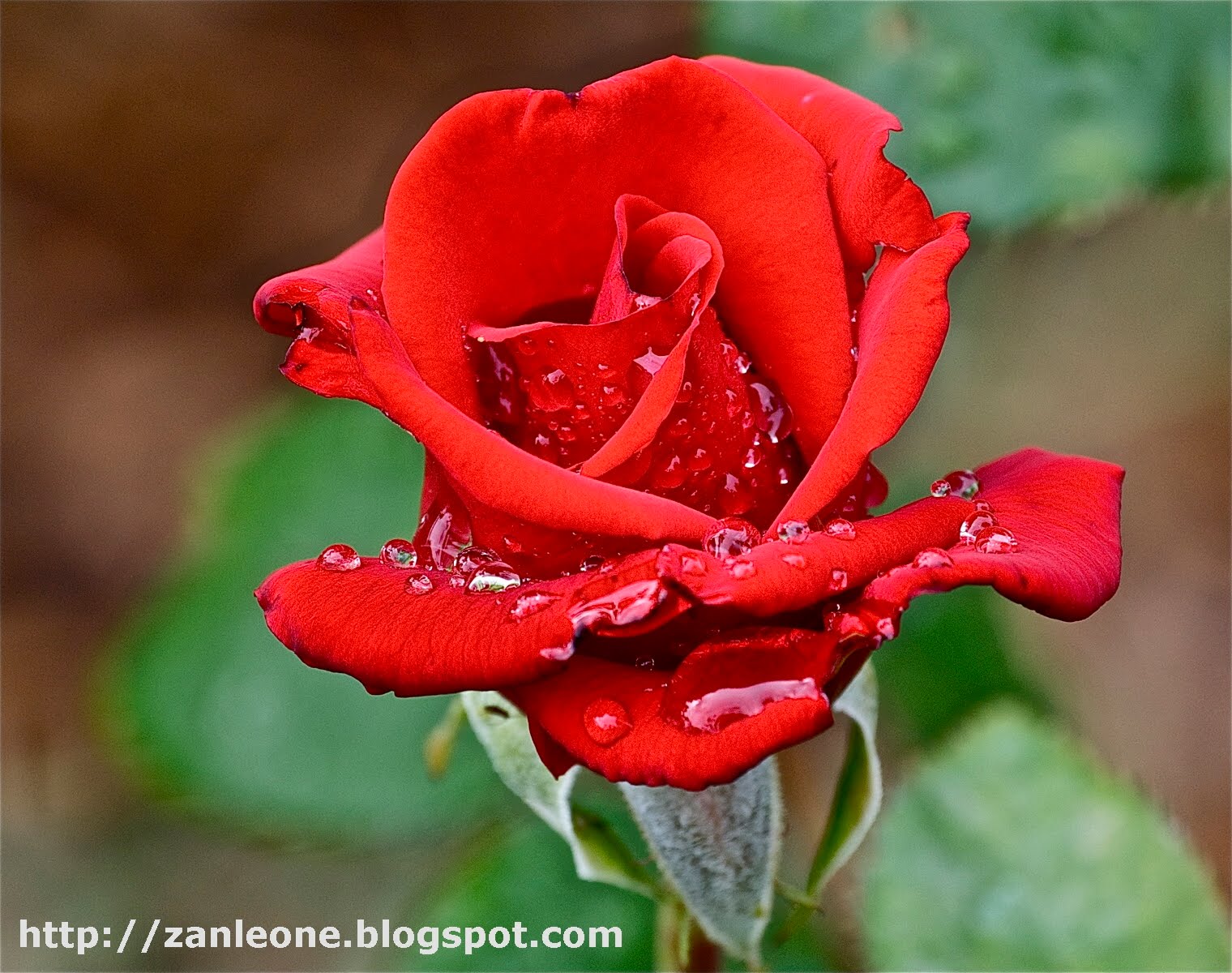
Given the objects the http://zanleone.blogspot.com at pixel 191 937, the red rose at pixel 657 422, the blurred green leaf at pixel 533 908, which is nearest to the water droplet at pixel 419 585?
the red rose at pixel 657 422

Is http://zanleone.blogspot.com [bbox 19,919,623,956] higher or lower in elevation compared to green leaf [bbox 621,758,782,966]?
lower

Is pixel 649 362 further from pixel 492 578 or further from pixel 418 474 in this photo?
pixel 418 474

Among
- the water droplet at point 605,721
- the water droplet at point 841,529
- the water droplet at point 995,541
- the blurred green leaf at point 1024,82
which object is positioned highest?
the blurred green leaf at point 1024,82

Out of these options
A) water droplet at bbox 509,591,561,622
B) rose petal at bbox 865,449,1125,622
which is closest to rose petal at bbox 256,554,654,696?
water droplet at bbox 509,591,561,622

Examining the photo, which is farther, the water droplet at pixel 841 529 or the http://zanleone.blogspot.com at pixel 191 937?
the http://zanleone.blogspot.com at pixel 191 937

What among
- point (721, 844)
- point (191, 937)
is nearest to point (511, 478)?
point (721, 844)

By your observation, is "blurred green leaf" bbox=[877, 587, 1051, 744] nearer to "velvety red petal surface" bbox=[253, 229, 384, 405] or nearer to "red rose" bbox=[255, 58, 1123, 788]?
"red rose" bbox=[255, 58, 1123, 788]

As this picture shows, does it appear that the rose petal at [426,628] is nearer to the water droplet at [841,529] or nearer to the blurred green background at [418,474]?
the water droplet at [841,529]
